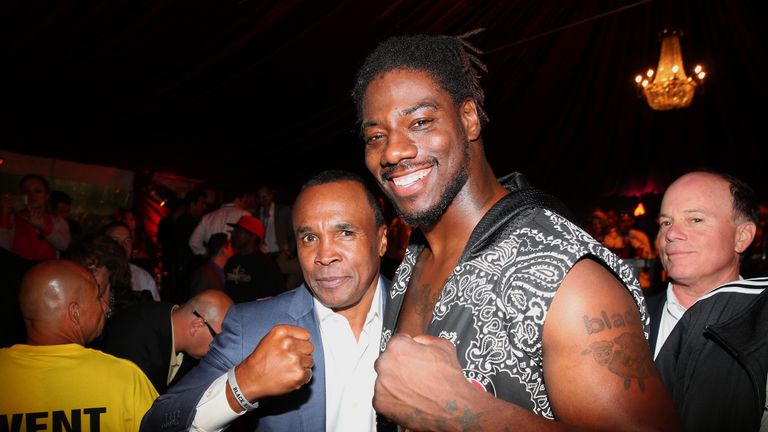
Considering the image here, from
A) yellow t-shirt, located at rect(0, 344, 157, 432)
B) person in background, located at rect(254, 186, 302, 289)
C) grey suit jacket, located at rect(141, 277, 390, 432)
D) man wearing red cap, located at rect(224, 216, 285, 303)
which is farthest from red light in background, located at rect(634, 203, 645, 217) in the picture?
yellow t-shirt, located at rect(0, 344, 157, 432)

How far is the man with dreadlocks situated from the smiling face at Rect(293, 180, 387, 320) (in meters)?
0.58

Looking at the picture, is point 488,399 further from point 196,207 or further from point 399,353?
point 196,207

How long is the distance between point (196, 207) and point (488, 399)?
20.3 ft

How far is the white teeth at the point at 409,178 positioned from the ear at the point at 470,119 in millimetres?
175

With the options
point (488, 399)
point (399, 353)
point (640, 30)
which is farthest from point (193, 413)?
point (640, 30)

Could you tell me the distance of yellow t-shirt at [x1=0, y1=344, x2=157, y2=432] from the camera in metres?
2.00

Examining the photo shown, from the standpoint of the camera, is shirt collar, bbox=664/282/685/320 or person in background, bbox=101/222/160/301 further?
person in background, bbox=101/222/160/301

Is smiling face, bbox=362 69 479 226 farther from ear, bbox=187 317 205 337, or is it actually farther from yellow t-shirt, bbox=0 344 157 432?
ear, bbox=187 317 205 337

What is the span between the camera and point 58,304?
219 centimetres

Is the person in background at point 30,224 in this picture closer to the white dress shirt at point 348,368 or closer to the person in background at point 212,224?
the person in background at point 212,224

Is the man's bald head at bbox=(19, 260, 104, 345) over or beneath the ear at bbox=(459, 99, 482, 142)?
beneath

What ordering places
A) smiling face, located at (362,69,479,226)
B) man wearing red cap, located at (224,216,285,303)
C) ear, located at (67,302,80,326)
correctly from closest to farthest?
smiling face, located at (362,69,479,226) → ear, located at (67,302,80,326) → man wearing red cap, located at (224,216,285,303)

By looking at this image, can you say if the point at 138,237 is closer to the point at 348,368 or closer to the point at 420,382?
the point at 348,368

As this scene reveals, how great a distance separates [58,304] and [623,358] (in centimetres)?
213
